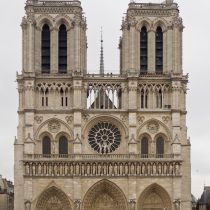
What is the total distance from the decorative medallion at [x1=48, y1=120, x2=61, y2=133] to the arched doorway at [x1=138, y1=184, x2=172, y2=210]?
9273 millimetres

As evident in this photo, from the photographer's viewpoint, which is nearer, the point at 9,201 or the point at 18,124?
the point at 18,124

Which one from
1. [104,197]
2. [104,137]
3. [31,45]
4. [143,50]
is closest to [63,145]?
[104,137]

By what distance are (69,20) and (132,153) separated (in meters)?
13.0

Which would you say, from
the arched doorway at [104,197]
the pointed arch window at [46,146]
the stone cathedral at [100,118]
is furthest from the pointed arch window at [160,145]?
the pointed arch window at [46,146]

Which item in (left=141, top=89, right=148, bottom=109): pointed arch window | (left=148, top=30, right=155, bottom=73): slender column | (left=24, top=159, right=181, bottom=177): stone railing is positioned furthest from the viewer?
(left=148, top=30, right=155, bottom=73): slender column

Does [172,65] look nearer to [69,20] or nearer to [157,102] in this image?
[157,102]

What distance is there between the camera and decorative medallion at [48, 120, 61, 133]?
77312mm

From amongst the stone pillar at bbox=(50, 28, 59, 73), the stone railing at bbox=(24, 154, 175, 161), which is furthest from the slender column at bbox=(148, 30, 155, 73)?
the stone pillar at bbox=(50, 28, 59, 73)

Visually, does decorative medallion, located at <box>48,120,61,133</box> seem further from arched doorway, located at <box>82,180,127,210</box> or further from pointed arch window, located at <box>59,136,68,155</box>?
arched doorway, located at <box>82,180,127,210</box>

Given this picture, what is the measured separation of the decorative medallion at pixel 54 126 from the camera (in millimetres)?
77312

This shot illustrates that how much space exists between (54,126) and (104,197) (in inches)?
296

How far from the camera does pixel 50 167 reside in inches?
2987

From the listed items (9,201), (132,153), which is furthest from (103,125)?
(9,201)

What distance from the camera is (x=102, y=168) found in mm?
76188
